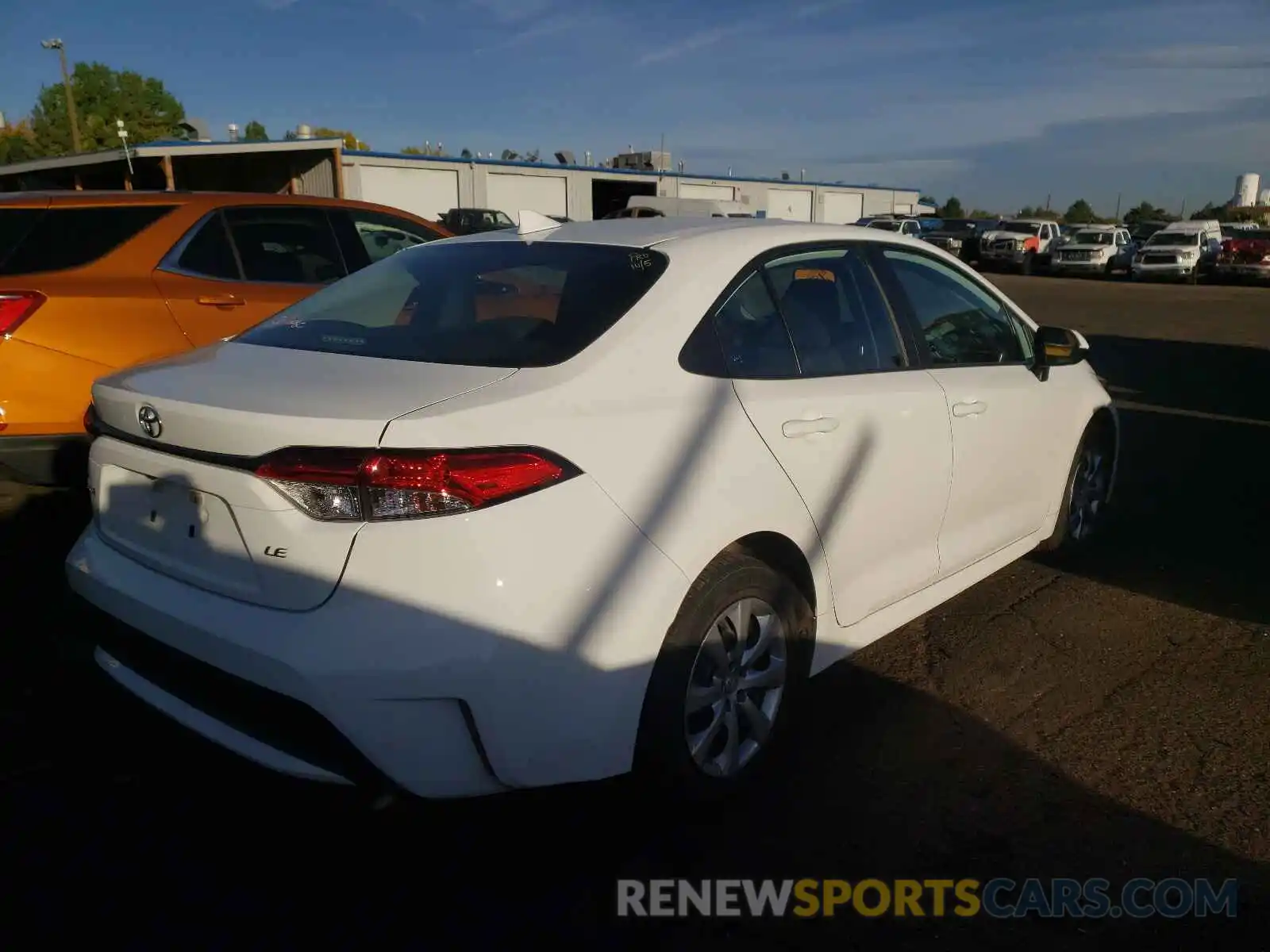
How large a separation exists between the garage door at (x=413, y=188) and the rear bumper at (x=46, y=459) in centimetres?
3122

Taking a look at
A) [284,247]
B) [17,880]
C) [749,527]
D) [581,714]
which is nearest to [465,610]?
[581,714]

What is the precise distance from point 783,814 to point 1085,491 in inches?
112

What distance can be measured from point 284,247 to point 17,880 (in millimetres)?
4055

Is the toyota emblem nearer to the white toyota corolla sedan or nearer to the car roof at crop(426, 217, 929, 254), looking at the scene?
the white toyota corolla sedan

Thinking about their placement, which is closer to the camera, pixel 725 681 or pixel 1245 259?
pixel 725 681

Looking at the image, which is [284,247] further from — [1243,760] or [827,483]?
[1243,760]

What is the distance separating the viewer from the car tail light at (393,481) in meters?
2.12

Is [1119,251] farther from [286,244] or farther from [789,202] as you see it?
[286,244]

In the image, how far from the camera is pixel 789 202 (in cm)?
5144

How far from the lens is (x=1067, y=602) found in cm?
434

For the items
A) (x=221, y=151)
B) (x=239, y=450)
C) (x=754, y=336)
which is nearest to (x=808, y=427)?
(x=754, y=336)

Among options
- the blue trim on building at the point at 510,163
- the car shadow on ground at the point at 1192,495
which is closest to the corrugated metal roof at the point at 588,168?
the blue trim on building at the point at 510,163

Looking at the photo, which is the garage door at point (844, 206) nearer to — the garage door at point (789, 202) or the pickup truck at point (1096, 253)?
the garage door at point (789, 202)

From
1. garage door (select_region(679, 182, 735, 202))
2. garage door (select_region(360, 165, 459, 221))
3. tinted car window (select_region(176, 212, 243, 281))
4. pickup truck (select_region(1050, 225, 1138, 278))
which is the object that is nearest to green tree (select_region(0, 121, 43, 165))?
garage door (select_region(360, 165, 459, 221))
